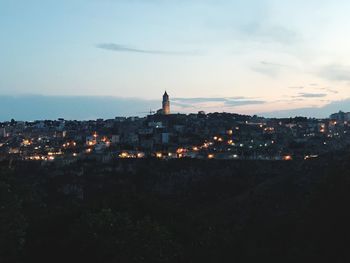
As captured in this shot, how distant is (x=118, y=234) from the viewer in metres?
20.6

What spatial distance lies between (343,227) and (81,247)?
11666mm

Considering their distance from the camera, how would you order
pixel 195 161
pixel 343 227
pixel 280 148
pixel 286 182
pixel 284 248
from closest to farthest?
1. pixel 343 227
2. pixel 284 248
3. pixel 286 182
4. pixel 195 161
5. pixel 280 148

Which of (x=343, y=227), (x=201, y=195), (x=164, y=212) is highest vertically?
(x=343, y=227)

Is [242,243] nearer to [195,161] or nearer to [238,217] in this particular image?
[238,217]

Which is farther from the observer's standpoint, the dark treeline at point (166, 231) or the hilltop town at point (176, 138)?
the hilltop town at point (176, 138)

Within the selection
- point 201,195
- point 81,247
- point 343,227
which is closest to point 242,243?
point 343,227

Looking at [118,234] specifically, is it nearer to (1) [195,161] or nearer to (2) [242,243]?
(2) [242,243]

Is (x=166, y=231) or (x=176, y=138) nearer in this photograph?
(x=166, y=231)

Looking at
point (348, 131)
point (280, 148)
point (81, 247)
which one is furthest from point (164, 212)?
point (348, 131)

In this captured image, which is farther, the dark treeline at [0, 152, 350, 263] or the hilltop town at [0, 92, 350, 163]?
the hilltop town at [0, 92, 350, 163]

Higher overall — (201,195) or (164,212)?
(164,212)

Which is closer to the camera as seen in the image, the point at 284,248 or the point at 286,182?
the point at 284,248

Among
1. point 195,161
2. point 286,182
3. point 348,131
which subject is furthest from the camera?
point 348,131

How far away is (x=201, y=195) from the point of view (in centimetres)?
6494
